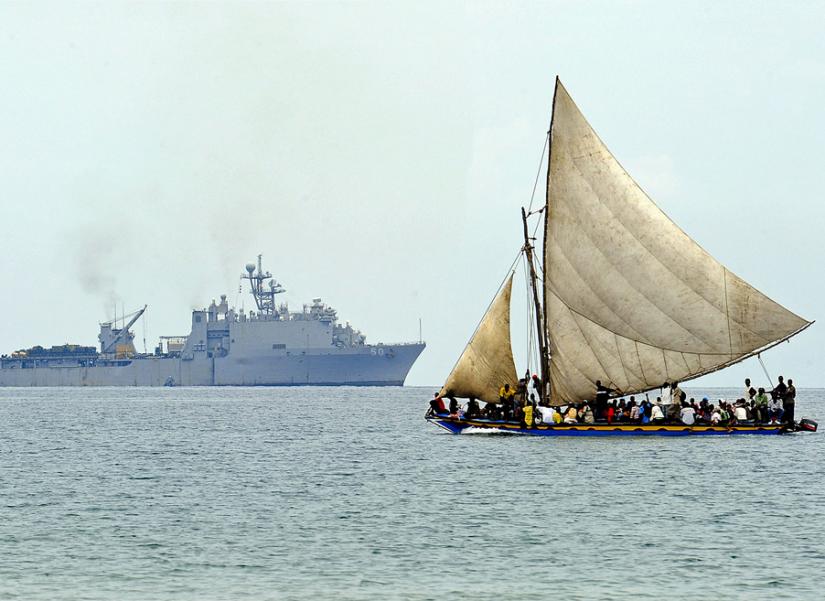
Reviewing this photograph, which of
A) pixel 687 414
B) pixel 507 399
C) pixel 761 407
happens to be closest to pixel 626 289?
pixel 687 414

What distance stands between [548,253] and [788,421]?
10576 millimetres

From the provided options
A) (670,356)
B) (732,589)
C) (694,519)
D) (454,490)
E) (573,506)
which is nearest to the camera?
(732,589)

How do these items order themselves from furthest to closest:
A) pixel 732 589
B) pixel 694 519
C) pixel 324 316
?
1. pixel 324 316
2. pixel 694 519
3. pixel 732 589

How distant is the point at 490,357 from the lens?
4469 cm

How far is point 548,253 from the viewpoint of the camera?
4350 cm

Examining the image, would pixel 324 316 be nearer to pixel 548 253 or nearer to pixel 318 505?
pixel 548 253

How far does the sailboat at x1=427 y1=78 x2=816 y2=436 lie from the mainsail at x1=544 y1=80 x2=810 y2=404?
3cm

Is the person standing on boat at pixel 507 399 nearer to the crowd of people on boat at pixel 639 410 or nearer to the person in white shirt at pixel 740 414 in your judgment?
the crowd of people on boat at pixel 639 410

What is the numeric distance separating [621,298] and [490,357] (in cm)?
522

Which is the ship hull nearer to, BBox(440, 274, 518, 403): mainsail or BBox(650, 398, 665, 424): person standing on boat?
BBox(440, 274, 518, 403): mainsail

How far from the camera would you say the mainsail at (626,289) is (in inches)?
1639

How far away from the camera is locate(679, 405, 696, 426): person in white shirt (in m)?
44.0

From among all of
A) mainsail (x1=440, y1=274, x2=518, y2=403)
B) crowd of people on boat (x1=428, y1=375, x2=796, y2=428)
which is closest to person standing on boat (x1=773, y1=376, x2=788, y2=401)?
crowd of people on boat (x1=428, y1=375, x2=796, y2=428)

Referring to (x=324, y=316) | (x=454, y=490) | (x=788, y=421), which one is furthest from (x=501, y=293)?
(x=324, y=316)
